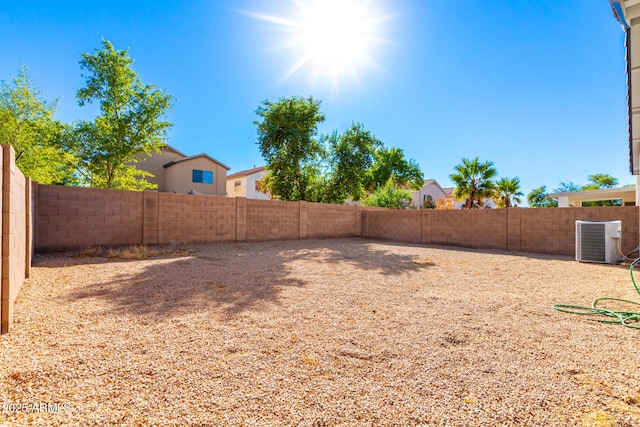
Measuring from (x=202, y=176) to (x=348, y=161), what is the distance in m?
11.6

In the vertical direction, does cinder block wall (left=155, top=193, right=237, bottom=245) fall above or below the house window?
below

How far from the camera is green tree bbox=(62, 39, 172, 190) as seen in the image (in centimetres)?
1286

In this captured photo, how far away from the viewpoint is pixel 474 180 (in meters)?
19.8

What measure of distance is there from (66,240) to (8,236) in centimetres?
588

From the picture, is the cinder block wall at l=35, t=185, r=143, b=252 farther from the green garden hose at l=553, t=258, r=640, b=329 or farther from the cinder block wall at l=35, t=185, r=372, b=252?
the green garden hose at l=553, t=258, r=640, b=329

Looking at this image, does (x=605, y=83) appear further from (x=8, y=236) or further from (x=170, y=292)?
(x=8, y=236)

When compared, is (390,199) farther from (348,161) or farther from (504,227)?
(504,227)

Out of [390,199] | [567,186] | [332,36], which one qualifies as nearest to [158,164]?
[390,199]

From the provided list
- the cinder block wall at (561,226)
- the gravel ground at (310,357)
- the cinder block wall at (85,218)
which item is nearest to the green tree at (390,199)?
the cinder block wall at (561,226)

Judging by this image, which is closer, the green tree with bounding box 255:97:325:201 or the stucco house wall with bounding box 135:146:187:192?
the green tree with bounding box 255:97:325:201

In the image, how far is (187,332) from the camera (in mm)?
2527

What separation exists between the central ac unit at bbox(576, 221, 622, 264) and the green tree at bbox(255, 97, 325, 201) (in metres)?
11.9

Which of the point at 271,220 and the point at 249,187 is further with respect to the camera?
the point at 249,187

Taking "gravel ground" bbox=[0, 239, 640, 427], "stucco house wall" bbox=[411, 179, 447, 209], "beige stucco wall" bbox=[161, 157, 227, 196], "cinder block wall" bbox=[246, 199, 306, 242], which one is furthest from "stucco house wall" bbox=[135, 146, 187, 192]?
"stucco house wall" bbox=[411, 179, 447, 209]
